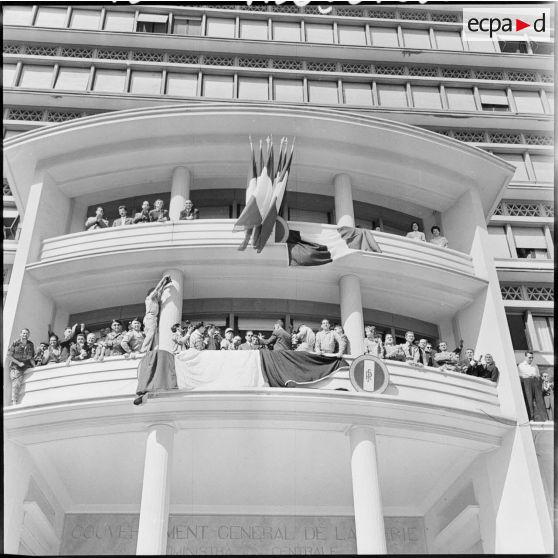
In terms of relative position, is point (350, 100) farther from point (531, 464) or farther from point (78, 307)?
point (531, 464)

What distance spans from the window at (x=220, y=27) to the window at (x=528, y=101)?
11.8 meters

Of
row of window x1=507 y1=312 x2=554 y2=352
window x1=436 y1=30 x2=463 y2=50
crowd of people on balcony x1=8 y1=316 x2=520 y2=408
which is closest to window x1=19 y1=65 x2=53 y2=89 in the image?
crowd of people on balcony x1=8 y1=316 x2=520 y2=408

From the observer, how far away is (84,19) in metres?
29.8

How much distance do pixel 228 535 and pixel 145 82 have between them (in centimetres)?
1708

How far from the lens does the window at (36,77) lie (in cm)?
2750

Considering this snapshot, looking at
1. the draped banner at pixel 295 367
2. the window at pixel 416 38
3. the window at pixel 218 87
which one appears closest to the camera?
the draped banner at pixel 295 367

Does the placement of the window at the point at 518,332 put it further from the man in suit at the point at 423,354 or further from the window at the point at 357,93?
the window at the point at 357,93

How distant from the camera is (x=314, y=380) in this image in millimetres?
16438

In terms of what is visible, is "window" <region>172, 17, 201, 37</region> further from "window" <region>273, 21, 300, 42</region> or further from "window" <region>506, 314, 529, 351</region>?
"window" <region>506, 314, 529, 351</region>

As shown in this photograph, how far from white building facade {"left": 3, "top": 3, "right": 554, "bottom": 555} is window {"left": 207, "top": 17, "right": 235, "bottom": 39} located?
301 cm

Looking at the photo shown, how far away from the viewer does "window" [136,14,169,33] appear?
30078 mm

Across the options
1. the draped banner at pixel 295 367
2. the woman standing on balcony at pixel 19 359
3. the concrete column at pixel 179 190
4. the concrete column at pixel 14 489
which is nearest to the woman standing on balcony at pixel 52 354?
the woman standing on balcony at pixel 19 359
